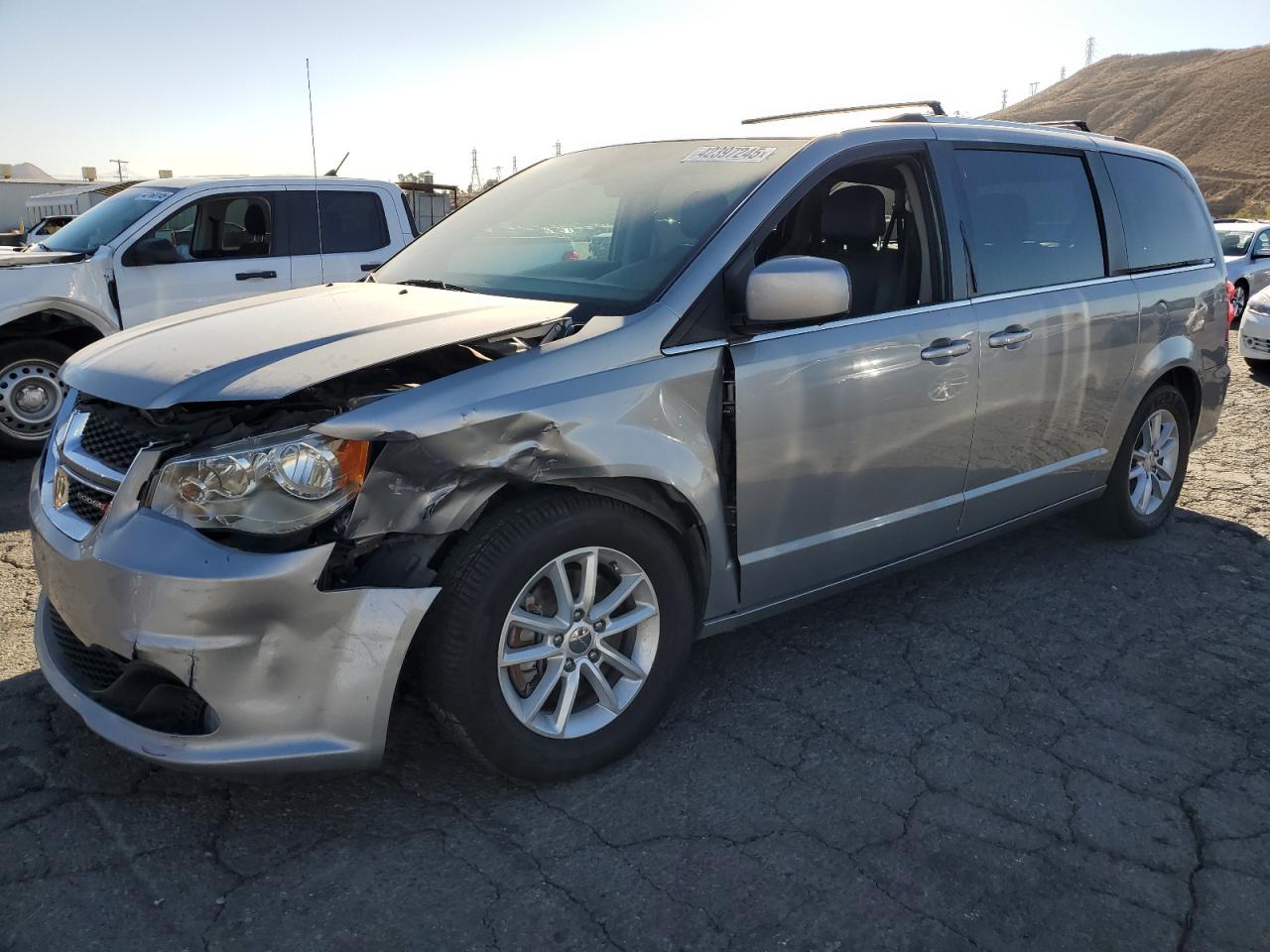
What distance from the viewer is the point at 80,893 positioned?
2.39 metres

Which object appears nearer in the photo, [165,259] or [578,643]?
[578,643]

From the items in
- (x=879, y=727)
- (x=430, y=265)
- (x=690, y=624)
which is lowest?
(x=879, y=727)

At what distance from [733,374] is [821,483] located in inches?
21.3

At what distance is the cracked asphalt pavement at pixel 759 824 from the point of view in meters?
2.36

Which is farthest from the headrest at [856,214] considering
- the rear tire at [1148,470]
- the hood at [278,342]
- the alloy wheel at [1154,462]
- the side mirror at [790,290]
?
the alloy wheel at [1154,462]

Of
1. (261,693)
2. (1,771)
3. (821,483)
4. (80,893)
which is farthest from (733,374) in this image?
(1,771)

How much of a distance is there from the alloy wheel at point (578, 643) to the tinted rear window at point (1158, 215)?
121 inches

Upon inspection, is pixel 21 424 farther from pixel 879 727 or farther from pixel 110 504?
pixel 879 727

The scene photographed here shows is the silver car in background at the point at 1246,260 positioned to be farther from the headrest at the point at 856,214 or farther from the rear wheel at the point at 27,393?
the rear wheel at the point at 27,393

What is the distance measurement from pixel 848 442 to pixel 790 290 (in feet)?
2.13

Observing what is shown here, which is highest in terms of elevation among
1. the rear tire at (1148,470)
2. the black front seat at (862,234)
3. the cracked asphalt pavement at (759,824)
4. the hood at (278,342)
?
the black front seat at (862,234)

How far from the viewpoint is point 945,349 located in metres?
3.62

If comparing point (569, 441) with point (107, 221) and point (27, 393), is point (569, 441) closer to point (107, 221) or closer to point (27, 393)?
point (27, 393)

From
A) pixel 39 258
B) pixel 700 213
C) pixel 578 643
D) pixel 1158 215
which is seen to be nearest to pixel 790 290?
pixel 700 213
